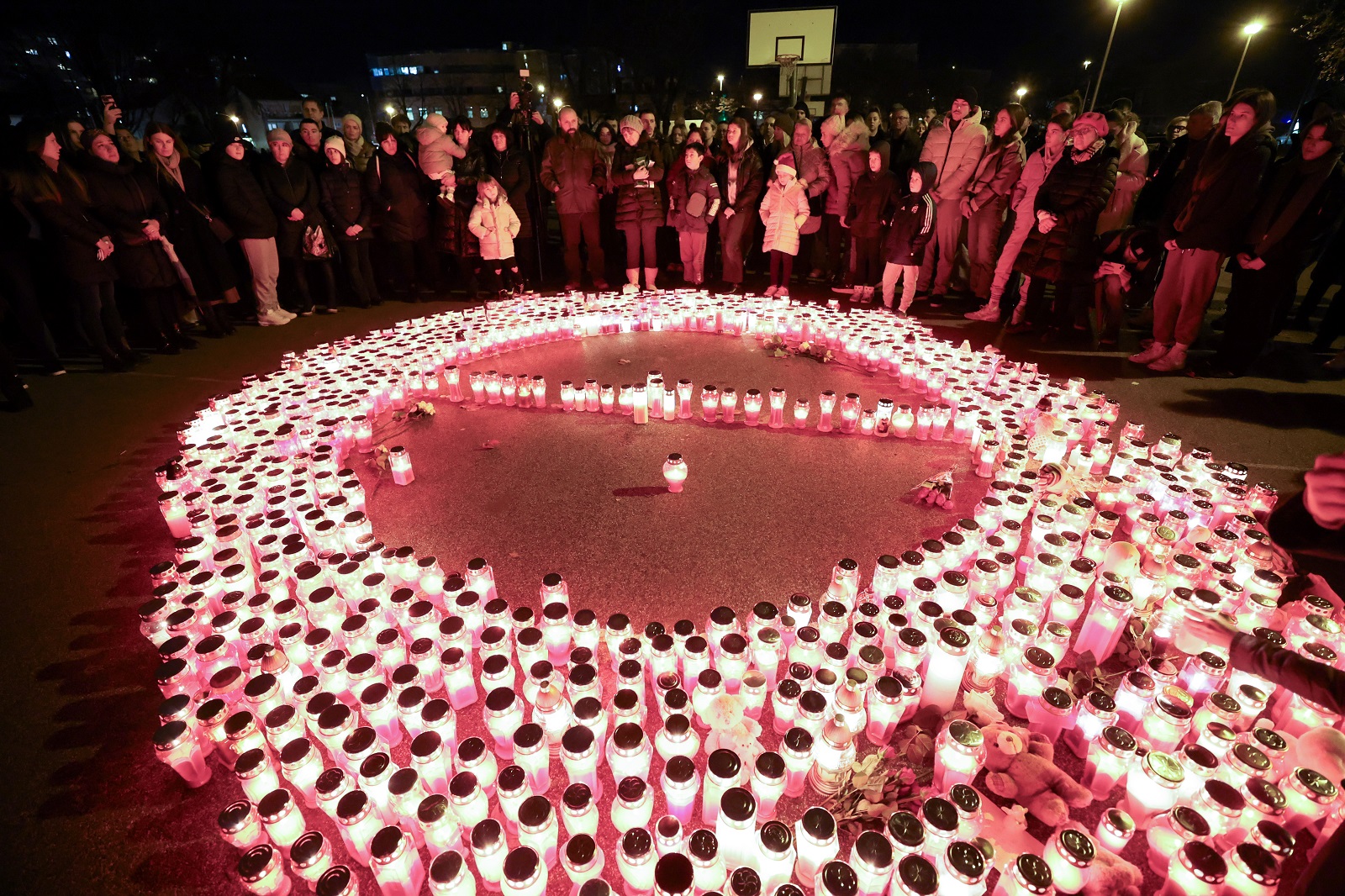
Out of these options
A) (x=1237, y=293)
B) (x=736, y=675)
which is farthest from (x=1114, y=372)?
(x=736, y=675)

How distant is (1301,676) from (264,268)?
8.76m

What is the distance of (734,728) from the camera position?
190 cm

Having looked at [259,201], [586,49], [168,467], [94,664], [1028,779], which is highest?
[586,49]

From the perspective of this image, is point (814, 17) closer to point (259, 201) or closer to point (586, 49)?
point (586, 49)

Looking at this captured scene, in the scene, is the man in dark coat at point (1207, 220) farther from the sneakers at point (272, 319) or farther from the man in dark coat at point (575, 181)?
the sneakers at point (272, 319)

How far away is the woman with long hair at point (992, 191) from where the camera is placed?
20.7 feet

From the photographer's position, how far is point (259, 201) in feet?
21.7

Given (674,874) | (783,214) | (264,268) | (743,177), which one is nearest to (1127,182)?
(783,214)

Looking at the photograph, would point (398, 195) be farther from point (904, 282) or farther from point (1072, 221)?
point (1072, 221)

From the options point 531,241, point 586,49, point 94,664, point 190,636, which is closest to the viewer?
point 190,636

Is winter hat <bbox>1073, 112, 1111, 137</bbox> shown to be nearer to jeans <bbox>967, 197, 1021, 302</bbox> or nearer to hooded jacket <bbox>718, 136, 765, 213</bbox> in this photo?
jeans <bbox>967, 197, 1021, 302</bbox>

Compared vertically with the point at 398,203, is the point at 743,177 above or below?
above

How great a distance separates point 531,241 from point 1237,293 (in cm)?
798

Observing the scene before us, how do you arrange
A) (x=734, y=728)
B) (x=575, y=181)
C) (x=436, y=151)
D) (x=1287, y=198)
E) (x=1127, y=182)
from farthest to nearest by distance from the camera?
1. (x=575, y=181)
2. (x=436, y=151)
3. (x=1127, y=182)
4. (x=1287, y=198)
5. (x=734, y=728)
